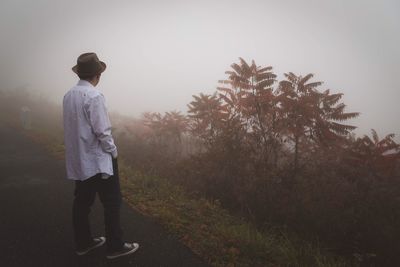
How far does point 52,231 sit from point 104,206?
1.40m

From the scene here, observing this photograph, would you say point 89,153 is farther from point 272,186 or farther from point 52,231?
point 272,186

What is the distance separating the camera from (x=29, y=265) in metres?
3.56

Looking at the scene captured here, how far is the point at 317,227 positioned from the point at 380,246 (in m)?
1.22

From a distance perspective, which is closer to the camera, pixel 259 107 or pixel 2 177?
pixel 2 177

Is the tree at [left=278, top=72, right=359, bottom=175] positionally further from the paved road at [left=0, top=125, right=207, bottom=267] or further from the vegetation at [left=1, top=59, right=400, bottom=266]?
the paved road at [left=0, top=125, right=207, bottom=267]

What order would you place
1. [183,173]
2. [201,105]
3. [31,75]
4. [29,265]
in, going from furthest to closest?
[31,75] → [201,105] → [183,173] → [29,265]

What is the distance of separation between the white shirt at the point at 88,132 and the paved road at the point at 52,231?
3.82 feet

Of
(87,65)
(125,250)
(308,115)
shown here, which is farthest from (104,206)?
(308,115)

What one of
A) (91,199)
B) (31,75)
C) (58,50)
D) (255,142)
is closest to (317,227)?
(255,142)

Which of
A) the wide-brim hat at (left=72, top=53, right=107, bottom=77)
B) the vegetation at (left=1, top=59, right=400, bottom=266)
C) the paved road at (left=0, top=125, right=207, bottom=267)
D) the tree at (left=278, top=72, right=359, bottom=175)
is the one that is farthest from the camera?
the tree at (left=278, top=72, right=359, bottom=175)

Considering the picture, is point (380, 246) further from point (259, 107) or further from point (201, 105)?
point (201, 105)

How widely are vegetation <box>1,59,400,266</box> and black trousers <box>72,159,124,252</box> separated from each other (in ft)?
4.22

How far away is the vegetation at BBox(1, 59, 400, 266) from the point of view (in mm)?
5094

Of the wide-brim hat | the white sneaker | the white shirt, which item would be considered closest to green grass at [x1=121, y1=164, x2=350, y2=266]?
the white sneaker
